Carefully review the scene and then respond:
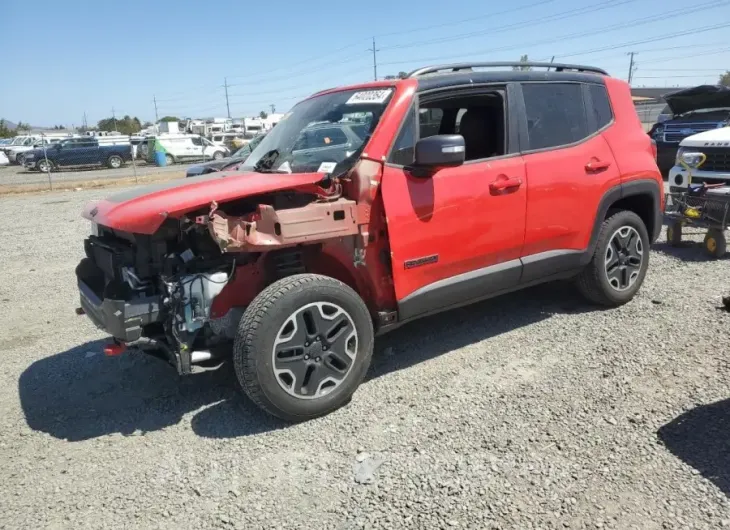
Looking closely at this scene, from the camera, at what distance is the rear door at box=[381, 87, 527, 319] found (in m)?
3.57

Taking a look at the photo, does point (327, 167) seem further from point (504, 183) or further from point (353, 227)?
point (504, 183)

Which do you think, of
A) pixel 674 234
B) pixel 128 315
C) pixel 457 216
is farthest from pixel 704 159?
pixel 128 315

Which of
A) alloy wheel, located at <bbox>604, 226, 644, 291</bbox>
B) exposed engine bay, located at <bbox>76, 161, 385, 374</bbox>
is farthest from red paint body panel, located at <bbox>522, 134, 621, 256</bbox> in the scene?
exposed engine bay, located at <bbox>76, 161, 385, 374</bbox>

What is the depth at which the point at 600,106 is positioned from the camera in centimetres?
470

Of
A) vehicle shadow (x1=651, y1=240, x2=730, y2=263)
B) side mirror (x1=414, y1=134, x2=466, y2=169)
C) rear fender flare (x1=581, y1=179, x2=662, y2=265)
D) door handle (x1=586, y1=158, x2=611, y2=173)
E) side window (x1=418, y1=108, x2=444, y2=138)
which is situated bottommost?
vehicle shadow (x1=651, y1=240, x2=730, y2=263)

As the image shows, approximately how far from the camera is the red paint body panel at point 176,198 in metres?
3.03

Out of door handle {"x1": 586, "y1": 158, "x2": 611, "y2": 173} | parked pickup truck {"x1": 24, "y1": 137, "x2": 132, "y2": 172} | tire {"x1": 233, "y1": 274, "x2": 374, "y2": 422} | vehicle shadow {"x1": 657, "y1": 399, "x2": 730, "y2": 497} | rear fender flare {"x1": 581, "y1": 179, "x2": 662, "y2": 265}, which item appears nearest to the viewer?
vehicle shadow {"x1": 657, "y1": 399, "x2": 730, "y2": 497}

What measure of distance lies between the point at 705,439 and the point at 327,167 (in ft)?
8.76

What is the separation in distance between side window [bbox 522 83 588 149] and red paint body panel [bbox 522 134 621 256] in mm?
94

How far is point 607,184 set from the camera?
457 cm

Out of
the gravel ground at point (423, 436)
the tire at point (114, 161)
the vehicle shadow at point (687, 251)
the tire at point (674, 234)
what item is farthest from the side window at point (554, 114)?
the tire at point (114, 161)

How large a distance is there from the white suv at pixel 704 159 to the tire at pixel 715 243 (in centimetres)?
72

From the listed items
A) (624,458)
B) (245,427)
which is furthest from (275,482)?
(624,458)

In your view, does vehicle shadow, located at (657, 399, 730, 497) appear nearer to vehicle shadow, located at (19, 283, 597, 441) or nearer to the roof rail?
vehicle shadow, located at (19, 283, 597, 441)
